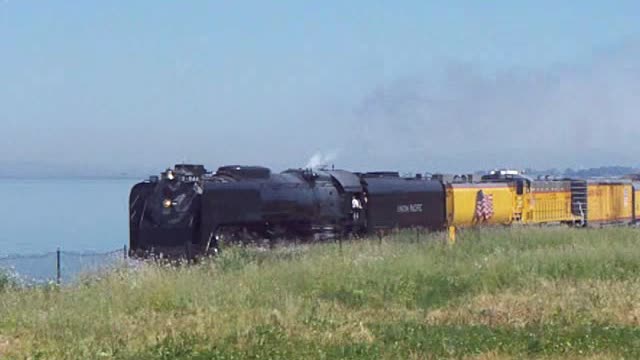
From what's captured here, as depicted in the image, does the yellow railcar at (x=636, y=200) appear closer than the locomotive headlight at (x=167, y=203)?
No

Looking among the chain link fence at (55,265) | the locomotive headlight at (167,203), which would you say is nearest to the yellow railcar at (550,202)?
the locomotive headlight at (167,203)

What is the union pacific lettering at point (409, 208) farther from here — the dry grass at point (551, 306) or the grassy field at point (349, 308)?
the dry grass at point (551, 306)

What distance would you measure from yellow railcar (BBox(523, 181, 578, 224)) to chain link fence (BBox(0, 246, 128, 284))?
88.8 ft

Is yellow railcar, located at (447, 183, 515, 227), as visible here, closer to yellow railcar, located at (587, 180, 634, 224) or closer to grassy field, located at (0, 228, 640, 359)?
yellow railcar, located at (587, 180, 634, 224)

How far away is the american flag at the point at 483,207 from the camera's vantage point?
43594mm

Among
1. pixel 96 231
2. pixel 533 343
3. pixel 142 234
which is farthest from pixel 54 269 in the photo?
pixel 96 231

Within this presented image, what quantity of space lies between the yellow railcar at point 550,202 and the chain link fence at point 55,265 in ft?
88.8

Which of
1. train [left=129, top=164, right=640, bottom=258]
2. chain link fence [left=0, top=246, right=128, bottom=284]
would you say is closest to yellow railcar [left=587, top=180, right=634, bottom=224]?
train [left=129, top=164, right=640, bottom=258]

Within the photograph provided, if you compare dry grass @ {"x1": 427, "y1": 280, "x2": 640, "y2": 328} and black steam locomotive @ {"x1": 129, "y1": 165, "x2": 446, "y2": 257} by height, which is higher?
black steam locomotive @ {"x1": 129, "y1": 165, "x2": 446, "y2": 257}

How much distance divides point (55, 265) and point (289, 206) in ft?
28.9

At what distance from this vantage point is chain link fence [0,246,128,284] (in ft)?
67.3

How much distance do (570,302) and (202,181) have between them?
16778 mm

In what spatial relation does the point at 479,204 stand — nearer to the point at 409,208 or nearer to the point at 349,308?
the point at 409,208

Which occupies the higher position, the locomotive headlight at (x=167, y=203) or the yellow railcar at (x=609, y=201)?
the locomotive headlight at (x=167, y=203)
